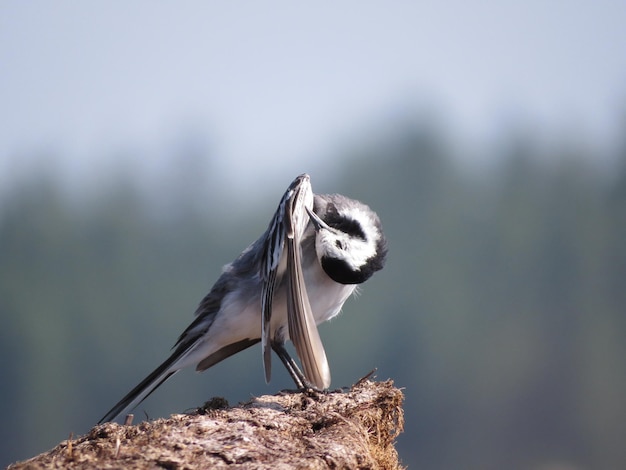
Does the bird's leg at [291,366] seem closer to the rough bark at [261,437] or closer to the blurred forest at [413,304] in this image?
the rough bark at [261,437]

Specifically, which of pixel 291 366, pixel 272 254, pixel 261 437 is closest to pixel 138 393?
pixel 291 366

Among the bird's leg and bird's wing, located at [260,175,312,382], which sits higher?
bird's wing, located at [260,175,312,382]

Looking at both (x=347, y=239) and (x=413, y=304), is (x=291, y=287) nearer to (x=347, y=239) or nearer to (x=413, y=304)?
(x=347, y=239)

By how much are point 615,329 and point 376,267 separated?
39194 mm

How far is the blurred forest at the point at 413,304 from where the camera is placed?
37438mm

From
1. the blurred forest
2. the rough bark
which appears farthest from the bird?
the blurred forest

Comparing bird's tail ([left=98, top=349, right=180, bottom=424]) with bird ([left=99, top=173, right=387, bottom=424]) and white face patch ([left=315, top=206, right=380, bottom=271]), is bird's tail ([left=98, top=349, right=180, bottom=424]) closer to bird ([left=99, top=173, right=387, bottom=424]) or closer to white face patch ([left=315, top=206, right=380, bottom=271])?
bird ([left=99, top=173, right=387, bottom=424])

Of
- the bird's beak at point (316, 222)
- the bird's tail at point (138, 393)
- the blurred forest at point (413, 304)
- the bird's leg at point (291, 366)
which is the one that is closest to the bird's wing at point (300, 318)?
the bird's beak at point (316, 222)

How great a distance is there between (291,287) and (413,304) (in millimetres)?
36073

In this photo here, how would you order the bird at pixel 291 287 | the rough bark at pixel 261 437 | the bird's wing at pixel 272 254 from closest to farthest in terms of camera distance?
the rough bark at pixel 261 437
the bird at pixel 291 287
the bird's wing at pixel 272 254

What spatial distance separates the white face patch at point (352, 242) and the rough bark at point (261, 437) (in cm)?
116

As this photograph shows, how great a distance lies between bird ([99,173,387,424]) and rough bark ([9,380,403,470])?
0.52m

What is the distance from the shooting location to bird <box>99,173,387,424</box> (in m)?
5.93

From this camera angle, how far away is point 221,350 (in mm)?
7023
